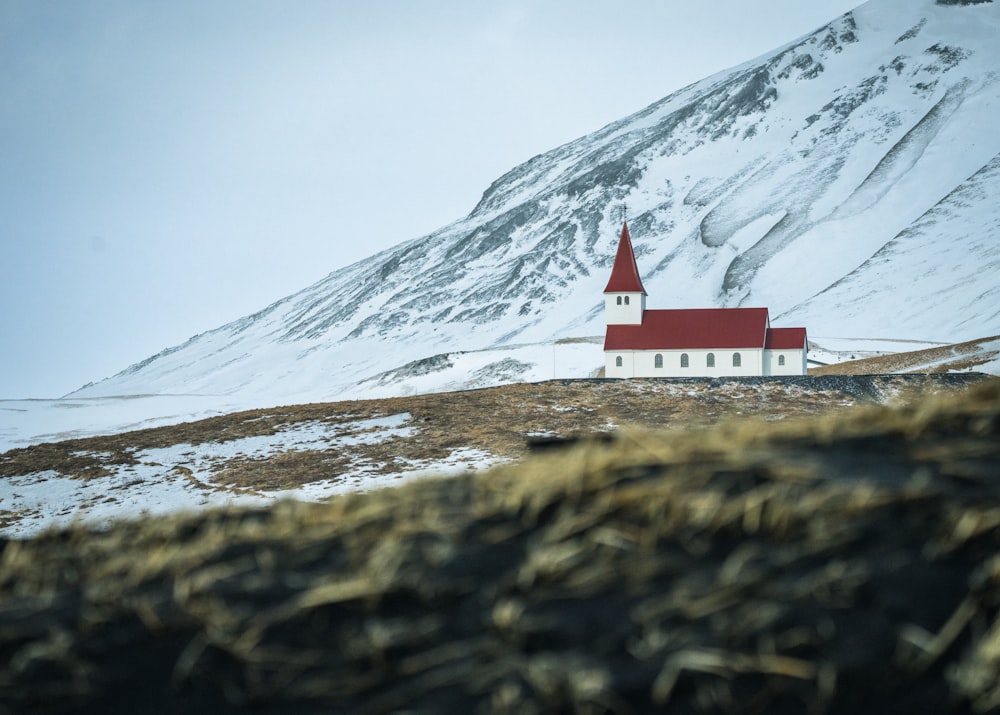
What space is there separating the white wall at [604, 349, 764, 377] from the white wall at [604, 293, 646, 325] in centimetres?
324

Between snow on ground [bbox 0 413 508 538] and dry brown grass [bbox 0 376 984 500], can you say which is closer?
snow on ground [bbox 0 413 508 538]

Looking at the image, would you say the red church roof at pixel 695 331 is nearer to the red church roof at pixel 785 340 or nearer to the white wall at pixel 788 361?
the red church roof at pixel 785 340

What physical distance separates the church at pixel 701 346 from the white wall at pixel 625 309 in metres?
0.44

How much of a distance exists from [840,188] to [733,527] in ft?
702

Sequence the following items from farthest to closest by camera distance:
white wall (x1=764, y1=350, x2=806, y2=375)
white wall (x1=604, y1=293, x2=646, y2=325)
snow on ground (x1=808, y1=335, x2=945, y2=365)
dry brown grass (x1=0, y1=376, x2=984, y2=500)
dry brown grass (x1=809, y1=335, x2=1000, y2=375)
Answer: snow on ground (x1=808, y1=335, x2=945, y2=365)
white wall (x1=604, y1=293, x2=646, y2=325)
white wall (x1=764, y1=350, x2=806, y2=375)
dry brown grass (x1=809, y1=335, x2=1000, y2=375)
dry brown grass (x1=0, y1=376, x2=984, y2=500)

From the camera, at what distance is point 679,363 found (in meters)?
57.8

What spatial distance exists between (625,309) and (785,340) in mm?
10983

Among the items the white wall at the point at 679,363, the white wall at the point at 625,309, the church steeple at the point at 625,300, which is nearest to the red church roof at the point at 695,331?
the white wall at the point at 679,363

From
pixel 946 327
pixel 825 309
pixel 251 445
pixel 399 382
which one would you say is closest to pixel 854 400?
pixel 251 445

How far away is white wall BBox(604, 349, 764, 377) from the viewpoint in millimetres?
57344

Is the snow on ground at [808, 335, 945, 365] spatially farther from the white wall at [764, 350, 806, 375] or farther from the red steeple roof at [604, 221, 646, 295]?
the red steeple roof at [604, 221, 646, 295]

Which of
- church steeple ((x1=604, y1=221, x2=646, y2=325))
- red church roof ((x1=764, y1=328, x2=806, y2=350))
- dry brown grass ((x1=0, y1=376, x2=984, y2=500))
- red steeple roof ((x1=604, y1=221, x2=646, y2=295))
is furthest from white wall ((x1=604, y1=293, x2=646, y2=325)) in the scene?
dry brown grass ((x1=0, y1=376, x2=984, y2=500))

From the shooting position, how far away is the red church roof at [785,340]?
59.5m

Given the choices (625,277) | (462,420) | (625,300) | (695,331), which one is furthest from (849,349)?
(462,420)
